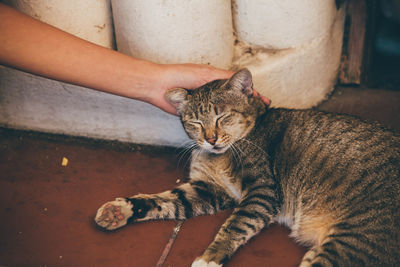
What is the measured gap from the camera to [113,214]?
1.77m

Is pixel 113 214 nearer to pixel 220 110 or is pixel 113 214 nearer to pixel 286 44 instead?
pixel 220 110

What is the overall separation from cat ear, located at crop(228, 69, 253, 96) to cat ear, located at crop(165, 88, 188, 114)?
0.75 ft

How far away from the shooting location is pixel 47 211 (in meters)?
1.89

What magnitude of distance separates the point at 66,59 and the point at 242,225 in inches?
42.5

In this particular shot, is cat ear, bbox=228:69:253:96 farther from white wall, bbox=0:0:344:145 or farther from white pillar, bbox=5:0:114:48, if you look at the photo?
white pillar, bbox=5:0:114:48

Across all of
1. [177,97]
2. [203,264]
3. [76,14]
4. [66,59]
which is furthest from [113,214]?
[76,14]

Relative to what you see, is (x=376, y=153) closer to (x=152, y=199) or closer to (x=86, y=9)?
(x=152, y=199)

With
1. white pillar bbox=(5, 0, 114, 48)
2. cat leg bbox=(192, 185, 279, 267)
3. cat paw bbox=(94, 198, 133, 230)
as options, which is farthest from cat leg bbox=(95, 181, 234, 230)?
white pillar bbox=(5, 0, 114, 48)

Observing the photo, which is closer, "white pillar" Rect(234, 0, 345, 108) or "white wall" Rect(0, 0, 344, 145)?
"white wall" Rect(0, 0, 344, 145)

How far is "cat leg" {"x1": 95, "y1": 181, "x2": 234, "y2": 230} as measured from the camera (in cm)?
178

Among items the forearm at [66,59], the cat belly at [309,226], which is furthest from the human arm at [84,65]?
the cat belly at [309,226]

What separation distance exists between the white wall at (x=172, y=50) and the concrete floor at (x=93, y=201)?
0.12 meters

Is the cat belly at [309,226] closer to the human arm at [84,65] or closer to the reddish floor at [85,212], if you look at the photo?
the reddish floor at [85,212]

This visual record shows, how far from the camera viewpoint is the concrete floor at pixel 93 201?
1662 millimetres
